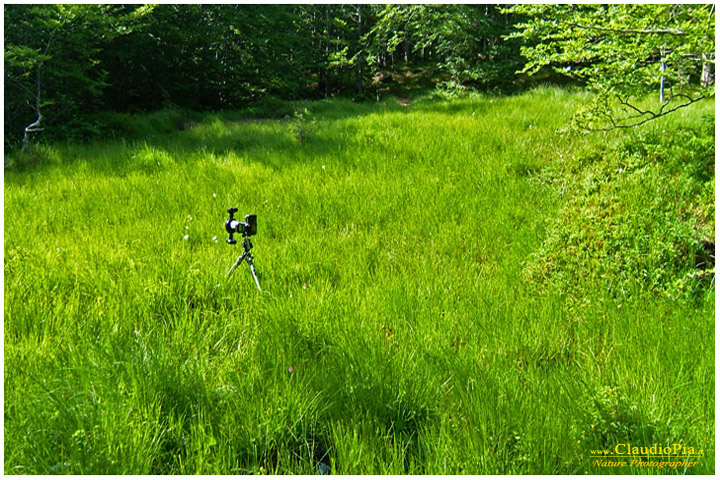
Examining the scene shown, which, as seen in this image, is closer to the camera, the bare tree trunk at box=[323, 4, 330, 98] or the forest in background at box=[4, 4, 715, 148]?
the forest in background at box=[4, 4, 715, 148]

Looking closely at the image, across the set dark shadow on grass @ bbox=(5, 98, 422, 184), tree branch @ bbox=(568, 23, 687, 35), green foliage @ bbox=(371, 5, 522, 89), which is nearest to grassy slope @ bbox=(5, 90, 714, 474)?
dark shadow on grass @ bbox=(5, 98, 422, 184)

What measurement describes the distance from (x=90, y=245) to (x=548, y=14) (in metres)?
5.24


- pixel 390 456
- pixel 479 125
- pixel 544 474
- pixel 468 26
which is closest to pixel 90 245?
pixel 390 456

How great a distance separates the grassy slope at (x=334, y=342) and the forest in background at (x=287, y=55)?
166 centimetres

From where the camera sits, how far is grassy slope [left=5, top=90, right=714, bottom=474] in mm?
1412

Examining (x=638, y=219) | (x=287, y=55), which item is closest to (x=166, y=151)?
(x=638, y=219)

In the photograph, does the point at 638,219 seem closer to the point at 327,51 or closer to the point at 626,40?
the point at 626,40

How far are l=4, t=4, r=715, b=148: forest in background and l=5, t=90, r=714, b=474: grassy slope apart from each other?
1664mm

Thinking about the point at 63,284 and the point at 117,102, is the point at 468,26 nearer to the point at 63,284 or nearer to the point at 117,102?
the point at 117,102

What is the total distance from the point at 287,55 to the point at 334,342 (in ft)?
70.2

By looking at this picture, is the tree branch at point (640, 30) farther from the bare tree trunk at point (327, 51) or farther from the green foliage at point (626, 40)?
the bare tree trunk at point (327, 51)

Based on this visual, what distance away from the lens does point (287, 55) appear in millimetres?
19984

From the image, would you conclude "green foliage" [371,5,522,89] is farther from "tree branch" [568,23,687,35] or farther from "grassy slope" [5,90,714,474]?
"grassy slope" [5,90,714,474]

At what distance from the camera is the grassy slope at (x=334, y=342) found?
1412mm
